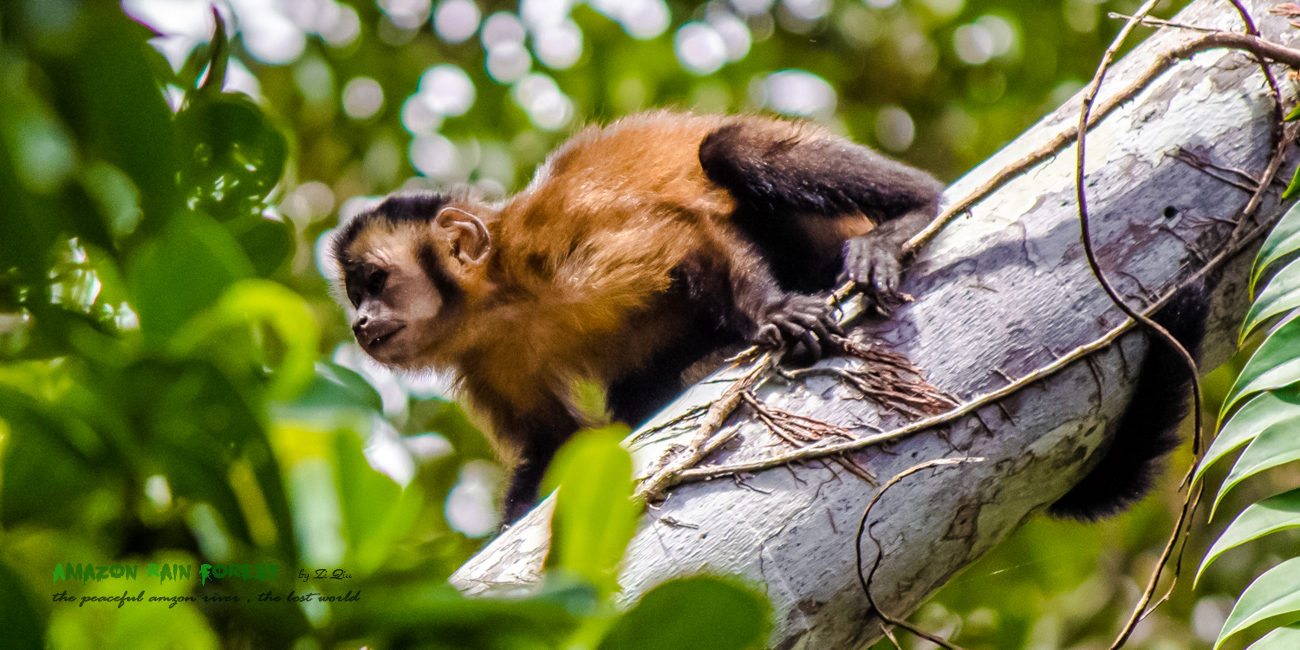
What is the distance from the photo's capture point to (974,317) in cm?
218

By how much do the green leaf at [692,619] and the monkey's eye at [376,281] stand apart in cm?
→ 341

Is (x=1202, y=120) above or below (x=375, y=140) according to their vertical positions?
below

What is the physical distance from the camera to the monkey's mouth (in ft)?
13.0

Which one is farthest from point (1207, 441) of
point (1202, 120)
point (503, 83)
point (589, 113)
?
point (503, 83)

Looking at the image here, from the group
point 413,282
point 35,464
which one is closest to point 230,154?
point 35,464

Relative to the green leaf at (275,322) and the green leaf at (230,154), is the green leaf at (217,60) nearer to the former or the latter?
the green leaf at (230,154)

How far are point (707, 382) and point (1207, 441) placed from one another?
9.61 ft

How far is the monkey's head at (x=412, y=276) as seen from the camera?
3.97 metres

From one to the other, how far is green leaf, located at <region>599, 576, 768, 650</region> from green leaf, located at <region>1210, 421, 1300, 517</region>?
120 cm

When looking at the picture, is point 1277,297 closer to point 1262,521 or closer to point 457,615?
point 1262,521

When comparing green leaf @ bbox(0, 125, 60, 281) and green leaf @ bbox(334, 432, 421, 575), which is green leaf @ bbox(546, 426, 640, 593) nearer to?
green leaf @ bbox(334, 432, 421, 575)

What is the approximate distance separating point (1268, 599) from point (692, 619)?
127cm

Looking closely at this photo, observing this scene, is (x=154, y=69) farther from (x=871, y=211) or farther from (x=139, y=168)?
(x=871, y=211)

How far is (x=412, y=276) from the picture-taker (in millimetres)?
4082
